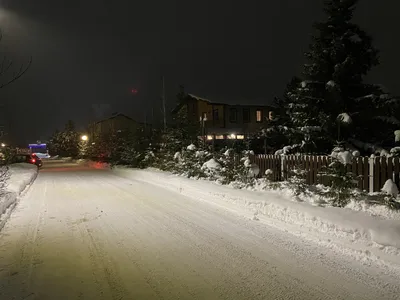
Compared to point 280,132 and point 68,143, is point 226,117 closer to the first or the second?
point 280,132

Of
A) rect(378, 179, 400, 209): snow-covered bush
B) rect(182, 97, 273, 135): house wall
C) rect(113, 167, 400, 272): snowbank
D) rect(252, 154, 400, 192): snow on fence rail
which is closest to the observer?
rect(113, 167, 400, 272): snowbank

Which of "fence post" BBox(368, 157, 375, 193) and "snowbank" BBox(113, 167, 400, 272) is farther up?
"fence post" BBox(368, 157, 375, 193)

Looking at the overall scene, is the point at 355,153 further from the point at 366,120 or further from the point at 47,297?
the point at 47,297

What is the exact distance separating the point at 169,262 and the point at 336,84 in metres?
13.8

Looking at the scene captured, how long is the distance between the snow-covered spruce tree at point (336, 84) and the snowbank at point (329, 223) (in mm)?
7337

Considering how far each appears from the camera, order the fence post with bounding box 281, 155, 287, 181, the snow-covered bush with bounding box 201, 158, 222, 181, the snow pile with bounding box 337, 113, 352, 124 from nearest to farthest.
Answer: the fence post with bounding box 281, 155, 287, 181
the snow-covered bush with bounding box 201, 158, 222, 181
the snow pile with bounding box 337, 113, 352, 124

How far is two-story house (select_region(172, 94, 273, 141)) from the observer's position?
46812 mm

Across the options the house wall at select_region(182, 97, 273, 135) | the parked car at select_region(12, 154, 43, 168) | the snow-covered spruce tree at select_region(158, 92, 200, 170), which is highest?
the house wall at select_region(182, 97, 273, 135)

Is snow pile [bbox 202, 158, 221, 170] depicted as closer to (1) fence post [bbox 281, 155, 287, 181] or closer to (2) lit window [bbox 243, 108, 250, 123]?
(1) fence post [bbox 281, 155, 287, 181]

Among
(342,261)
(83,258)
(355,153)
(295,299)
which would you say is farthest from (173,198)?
(295,299)

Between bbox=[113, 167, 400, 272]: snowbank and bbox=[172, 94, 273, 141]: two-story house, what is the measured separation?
34.9 meters

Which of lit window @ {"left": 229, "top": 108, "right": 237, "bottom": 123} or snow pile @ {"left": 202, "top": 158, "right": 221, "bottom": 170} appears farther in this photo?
lit window @ {"left": 229, "top": 108, "right": 237, "bottom": 123}

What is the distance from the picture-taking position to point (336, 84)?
17.3m

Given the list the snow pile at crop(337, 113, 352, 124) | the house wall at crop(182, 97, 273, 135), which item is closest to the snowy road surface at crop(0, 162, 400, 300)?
the snow pile at crop(337, 113, 352, 124)
